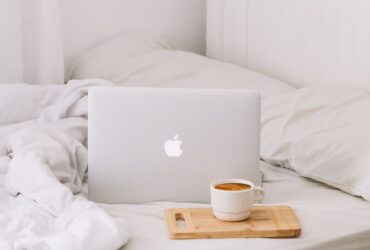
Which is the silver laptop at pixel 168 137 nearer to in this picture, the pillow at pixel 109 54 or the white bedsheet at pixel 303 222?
the white bedsheet at pixel 303 222

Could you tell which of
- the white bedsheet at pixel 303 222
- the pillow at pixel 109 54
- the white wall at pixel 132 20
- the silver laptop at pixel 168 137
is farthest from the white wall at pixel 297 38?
the silver laptop at pixel 168 137

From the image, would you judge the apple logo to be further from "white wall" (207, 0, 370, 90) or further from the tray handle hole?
"white wall" (207, 0, 370, 90)

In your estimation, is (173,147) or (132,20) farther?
(132,20)

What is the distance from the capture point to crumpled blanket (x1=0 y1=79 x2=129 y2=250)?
112cm

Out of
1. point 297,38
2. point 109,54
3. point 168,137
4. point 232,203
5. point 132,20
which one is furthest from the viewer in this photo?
point 132,20

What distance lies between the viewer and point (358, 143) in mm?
1469

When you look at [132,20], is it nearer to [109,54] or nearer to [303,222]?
[109,54]

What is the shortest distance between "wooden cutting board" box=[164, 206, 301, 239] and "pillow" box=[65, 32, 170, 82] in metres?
1.20

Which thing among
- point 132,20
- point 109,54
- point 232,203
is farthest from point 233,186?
point 132,20

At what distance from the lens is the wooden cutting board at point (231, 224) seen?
116 centimetres

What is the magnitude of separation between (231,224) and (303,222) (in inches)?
5.8

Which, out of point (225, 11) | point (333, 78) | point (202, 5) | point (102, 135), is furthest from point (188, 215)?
point (202, 5)

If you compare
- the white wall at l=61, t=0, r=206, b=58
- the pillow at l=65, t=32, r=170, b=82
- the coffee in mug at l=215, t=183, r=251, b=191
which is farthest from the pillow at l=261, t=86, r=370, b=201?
the white wall at l=61, t=0, r=206, b=58

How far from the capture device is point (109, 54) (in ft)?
8.13
